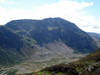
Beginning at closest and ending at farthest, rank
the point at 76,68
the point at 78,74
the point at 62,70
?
1. the point at 78,74
2. the point at 76,68
3. the point at 62,70

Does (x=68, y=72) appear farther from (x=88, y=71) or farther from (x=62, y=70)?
(x=88, y=71)

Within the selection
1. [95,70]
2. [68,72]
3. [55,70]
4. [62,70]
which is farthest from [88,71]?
[55,70]

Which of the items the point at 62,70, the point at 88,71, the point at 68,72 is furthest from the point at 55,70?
the point at 88,71

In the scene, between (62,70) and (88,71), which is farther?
(62,70)

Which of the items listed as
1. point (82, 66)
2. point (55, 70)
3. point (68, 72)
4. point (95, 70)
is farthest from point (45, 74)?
point (95, 70)

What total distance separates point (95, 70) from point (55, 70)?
80.6 feet

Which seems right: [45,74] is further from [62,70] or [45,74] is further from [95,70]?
[95,70]

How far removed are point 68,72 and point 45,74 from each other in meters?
12.7

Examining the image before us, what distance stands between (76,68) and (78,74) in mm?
6649

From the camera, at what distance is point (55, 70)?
91.1m

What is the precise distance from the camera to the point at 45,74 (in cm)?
8744

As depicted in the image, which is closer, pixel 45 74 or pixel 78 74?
pixel 78 74

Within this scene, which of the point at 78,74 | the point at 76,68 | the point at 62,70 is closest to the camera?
the point at 78,74

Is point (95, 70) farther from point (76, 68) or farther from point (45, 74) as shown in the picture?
point (45, 74)
